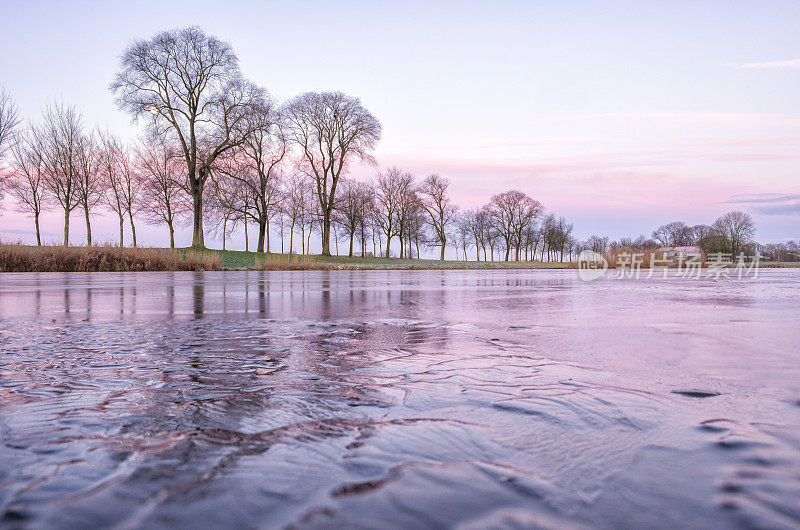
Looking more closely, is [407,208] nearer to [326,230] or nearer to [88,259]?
[326,230]

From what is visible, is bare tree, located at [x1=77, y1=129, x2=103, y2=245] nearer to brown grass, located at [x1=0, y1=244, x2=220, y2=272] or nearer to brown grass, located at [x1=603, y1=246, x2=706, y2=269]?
brown grass, located at [x1=0, y1=244, x2=220, y2=272]

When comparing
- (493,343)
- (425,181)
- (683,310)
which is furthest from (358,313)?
(425,181)

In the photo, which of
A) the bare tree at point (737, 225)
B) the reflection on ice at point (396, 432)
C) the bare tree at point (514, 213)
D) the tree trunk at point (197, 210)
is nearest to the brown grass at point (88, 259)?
the tree trunk at point (197, 210)

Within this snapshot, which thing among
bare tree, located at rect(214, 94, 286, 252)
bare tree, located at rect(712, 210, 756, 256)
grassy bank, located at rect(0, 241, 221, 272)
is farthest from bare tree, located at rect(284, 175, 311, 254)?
bare tree, located at rect(712, 210, 756, 256)

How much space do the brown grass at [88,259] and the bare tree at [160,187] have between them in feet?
57.4

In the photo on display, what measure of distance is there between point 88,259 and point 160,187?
22.8 meters

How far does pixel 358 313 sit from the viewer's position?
16.3 ft

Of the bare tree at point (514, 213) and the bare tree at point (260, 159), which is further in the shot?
the bare tree at point (514, 213)

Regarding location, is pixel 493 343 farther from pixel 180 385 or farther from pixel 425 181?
pixel 425 181

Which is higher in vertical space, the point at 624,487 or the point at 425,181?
the point at 425,181

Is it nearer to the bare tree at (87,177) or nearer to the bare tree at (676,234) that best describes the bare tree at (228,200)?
the bare tree at (87,177)

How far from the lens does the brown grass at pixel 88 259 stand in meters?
16.3

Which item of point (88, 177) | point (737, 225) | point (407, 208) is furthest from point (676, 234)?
point (88, 177)

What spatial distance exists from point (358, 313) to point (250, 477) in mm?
3896
